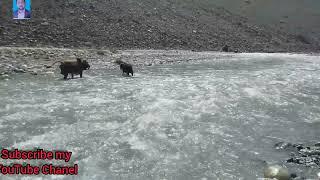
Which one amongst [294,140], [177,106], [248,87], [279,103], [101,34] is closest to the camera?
[294,140]

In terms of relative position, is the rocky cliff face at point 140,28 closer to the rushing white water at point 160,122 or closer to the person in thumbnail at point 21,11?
the person in thumbnail at point 21,11

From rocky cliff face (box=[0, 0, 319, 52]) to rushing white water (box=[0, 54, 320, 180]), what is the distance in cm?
1311

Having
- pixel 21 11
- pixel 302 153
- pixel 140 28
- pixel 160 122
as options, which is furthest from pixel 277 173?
pixel 140 28

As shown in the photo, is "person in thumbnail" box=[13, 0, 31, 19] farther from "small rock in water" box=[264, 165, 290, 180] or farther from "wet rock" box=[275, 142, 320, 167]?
"small rock in water" box=[264, 165, 290, 180]

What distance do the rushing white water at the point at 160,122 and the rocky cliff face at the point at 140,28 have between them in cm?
1311

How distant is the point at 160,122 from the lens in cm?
1034

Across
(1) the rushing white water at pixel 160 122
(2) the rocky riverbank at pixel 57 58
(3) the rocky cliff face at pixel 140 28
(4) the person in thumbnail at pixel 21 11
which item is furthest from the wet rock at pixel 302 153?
(4) the person in thumbnail at pixel 21 11

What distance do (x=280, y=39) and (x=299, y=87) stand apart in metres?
28.1

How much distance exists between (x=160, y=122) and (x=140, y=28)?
81.7 ft

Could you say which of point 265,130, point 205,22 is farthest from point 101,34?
point 265,130

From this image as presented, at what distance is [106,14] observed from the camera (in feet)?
114

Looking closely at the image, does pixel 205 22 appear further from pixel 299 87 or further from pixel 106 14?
pixel 299 87

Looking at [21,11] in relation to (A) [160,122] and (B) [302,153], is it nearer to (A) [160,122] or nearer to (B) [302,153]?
(A) [160,122]

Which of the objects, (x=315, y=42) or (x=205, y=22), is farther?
(x=315, y=42)
